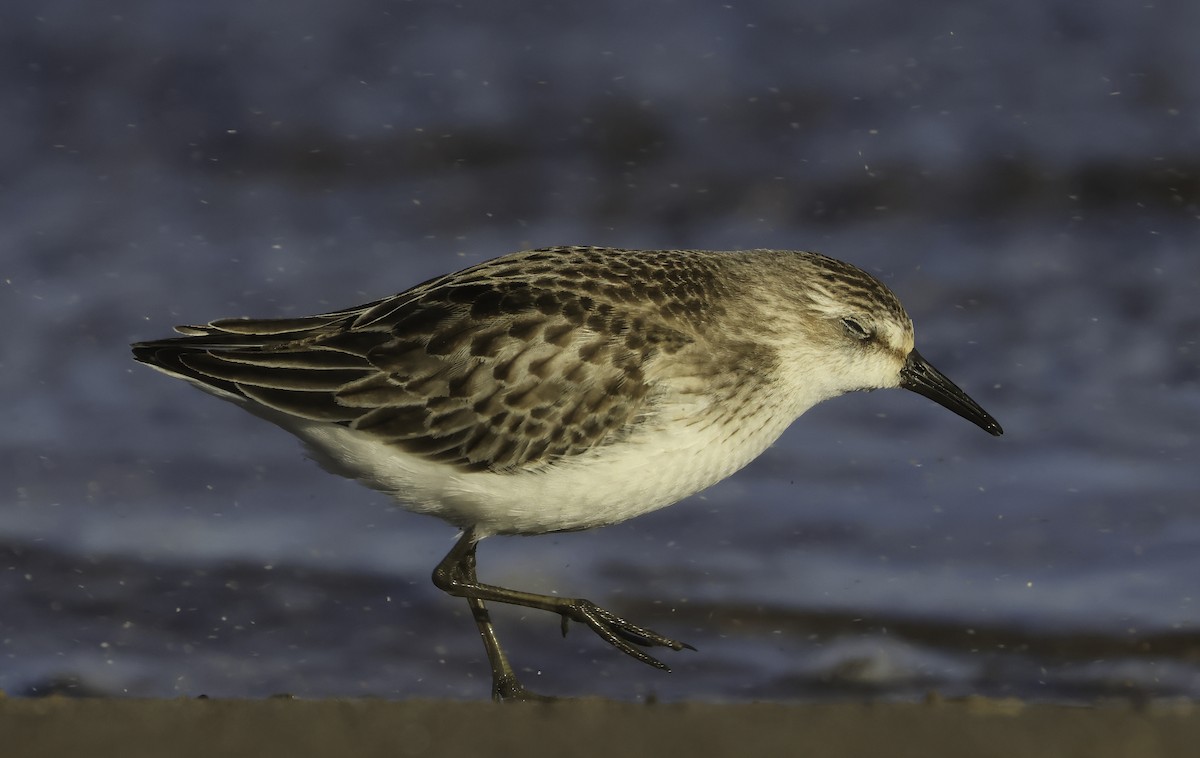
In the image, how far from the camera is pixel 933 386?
7.36m

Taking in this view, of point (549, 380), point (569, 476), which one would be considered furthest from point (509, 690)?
point (549, 380)

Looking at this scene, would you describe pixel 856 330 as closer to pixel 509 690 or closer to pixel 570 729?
pixel 509 690

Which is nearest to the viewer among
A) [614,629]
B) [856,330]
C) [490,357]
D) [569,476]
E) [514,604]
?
[569,476]

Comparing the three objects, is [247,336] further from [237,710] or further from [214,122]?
[214,122]

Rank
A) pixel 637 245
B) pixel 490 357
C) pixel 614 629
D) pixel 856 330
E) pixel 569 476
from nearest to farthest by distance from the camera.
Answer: pixel 569 476 → pixel 490 357 → pixel 614 629 → pixel 856 330 → pixel 637 245

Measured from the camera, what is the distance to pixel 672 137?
40.2 ft

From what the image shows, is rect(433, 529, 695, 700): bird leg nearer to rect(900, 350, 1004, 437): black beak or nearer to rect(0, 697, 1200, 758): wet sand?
rect(900, 350, 1004, 437): black beak

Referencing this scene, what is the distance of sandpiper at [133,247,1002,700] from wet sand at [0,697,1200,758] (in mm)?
1578

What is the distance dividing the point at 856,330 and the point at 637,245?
433 centimetres

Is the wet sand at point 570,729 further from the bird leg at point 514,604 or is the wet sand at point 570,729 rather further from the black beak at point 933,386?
the black beak at point 933,386

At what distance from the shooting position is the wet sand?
14.4 feet

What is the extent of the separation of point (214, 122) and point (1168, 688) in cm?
792

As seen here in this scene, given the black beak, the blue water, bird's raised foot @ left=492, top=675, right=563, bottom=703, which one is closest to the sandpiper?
bird's raised foot @ left=492, top=675, right=563, bottom=703

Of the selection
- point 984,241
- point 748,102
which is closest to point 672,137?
point 748,102
